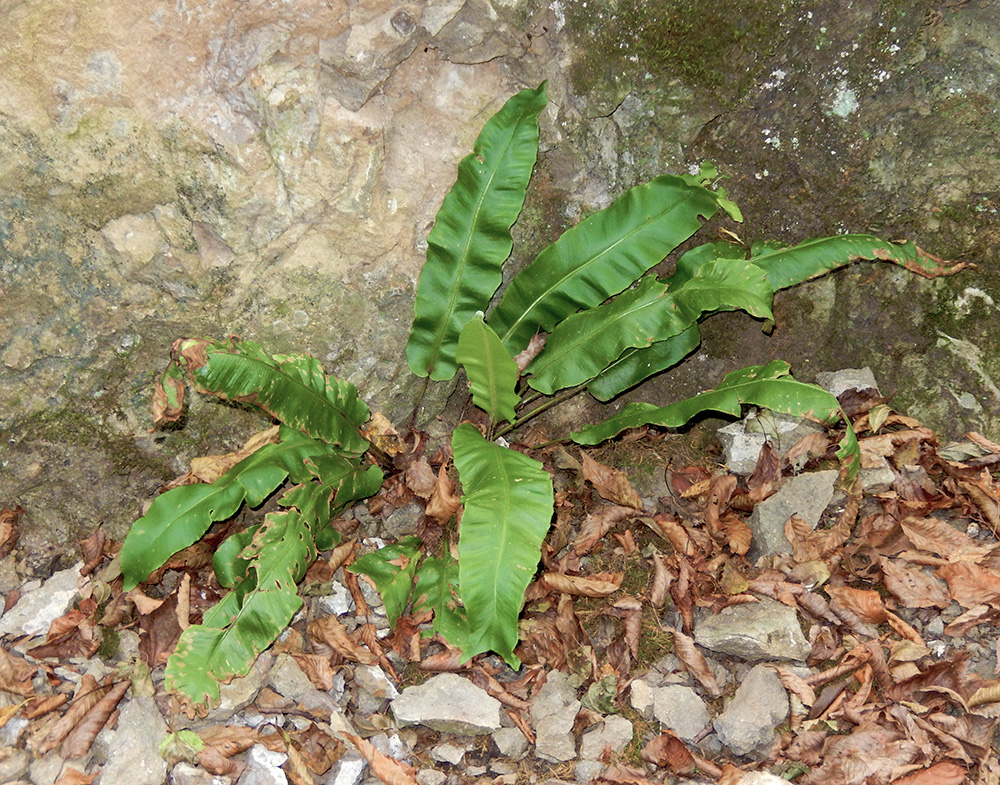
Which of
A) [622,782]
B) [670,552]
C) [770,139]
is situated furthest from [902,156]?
[622,782]

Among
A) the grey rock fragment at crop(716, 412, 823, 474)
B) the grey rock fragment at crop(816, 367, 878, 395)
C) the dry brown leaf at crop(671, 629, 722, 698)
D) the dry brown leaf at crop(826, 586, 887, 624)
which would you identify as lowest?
the dry brown leaf at crop(671, 629, 722, 698)

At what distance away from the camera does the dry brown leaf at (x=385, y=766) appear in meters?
2.55

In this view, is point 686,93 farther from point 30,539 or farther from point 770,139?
point 30,539

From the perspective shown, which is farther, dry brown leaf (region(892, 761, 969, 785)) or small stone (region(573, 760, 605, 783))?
small stone (region(573, 760, 605, 783))

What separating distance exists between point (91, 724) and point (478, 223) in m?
2.30

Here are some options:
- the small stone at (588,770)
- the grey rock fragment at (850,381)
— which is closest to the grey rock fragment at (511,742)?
the small stone at (588,770)

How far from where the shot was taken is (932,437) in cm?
326

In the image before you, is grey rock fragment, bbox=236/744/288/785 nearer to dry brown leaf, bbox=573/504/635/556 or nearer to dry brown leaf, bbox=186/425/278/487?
dry brown leaf, bbox=186/425/278/487

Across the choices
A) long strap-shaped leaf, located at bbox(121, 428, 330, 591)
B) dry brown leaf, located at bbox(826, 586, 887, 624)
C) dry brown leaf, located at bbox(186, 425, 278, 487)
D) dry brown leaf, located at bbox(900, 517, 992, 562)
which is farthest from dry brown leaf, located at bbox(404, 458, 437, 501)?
dry brown leaf, located at bbox(900, 517, 992, 562)

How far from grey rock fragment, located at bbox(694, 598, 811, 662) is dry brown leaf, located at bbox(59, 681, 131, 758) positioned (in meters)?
2.08

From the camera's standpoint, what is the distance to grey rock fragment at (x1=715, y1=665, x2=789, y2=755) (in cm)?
256

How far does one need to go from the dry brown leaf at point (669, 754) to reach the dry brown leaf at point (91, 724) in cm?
183

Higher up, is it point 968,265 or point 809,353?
point 968,265

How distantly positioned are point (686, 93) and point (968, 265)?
4.60 ft
